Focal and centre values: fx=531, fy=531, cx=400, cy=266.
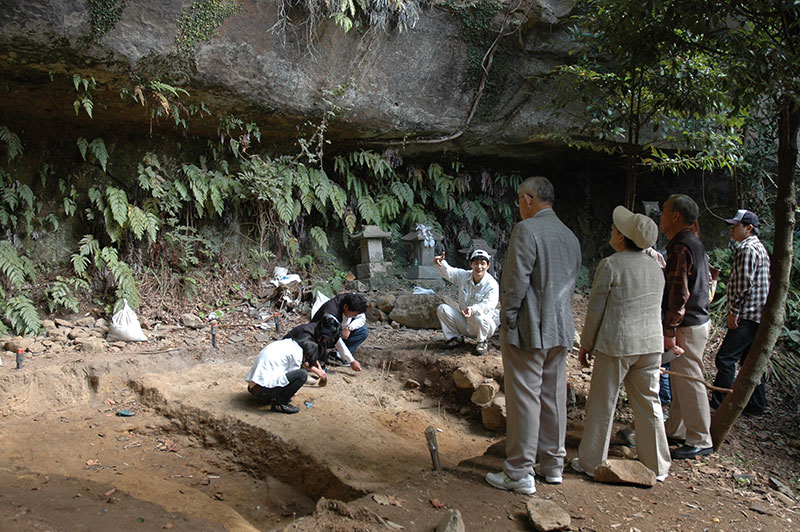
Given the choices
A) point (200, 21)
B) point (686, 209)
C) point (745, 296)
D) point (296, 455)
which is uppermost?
point (200, 21)

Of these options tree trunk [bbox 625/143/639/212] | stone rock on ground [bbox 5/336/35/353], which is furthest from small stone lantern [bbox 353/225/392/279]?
tree trunk [bbox 625/143/639/212]

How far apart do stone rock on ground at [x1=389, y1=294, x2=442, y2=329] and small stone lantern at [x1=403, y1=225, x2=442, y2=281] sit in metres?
2.06

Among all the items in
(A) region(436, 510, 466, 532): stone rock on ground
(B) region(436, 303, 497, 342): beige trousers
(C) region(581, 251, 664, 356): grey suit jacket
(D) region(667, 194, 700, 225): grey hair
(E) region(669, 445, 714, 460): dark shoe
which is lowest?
(E) region(669, 445, 714, 460): dark shoe

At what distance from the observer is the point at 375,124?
32.0 ft

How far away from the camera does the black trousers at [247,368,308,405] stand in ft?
17.8

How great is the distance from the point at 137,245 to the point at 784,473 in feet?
30.0

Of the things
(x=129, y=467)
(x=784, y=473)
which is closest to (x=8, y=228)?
(x=129, y=467)

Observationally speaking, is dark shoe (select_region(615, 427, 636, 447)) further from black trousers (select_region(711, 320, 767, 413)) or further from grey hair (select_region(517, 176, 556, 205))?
grey hair (select_region(517, 176, 556, 205))

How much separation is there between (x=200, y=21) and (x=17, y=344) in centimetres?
512

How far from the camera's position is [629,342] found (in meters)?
3.65

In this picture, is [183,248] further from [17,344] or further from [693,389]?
[693,389]

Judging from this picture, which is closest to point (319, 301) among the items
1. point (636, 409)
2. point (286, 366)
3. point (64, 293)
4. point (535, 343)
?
point (286, 366)

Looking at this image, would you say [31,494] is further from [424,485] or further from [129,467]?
[424,485]

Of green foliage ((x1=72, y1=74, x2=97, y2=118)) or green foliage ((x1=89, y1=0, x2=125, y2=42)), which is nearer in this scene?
green foliage ((x1=89, y1=0, x2=125, y2=42))
